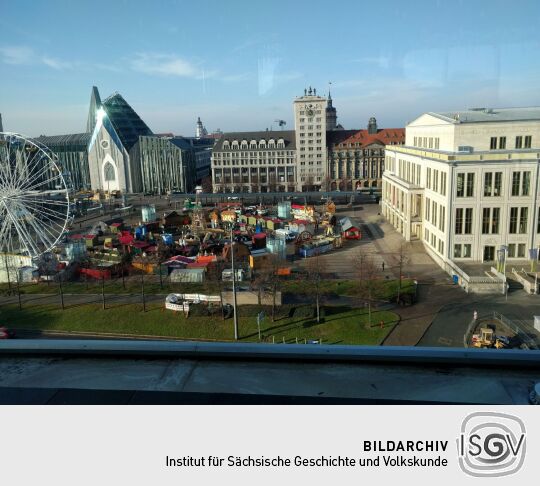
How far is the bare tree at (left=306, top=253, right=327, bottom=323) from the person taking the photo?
4971 millimetres

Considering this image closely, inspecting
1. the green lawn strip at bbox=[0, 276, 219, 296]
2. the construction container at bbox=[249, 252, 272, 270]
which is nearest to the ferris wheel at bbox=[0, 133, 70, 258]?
the green lawn strip at bbox=[0, 276, 219, 296]

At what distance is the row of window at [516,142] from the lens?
696cm

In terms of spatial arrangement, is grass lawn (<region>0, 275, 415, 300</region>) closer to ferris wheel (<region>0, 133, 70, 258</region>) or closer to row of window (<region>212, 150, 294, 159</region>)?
ferris wheel (<region>0, 133, 70, 258</region>)

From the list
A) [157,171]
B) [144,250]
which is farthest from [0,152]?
[157,171]

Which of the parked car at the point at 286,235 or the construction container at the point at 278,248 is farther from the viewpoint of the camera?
the parked car at the point at 286,235

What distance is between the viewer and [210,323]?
468cm

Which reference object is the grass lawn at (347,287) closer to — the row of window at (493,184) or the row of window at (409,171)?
the row of window at (493,184)

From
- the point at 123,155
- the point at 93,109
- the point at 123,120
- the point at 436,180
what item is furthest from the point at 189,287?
the point at 123,120

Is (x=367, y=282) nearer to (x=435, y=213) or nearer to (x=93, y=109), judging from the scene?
(x=435, y=213)

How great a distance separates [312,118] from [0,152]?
12248mm

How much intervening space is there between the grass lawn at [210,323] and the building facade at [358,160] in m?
13.1

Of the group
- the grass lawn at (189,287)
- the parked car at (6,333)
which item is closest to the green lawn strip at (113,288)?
the grass lawn at (189,287)

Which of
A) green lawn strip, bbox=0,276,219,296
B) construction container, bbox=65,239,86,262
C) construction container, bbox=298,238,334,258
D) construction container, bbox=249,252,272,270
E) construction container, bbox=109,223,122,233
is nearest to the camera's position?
green lawn strip, bbox=0,276,219,296
